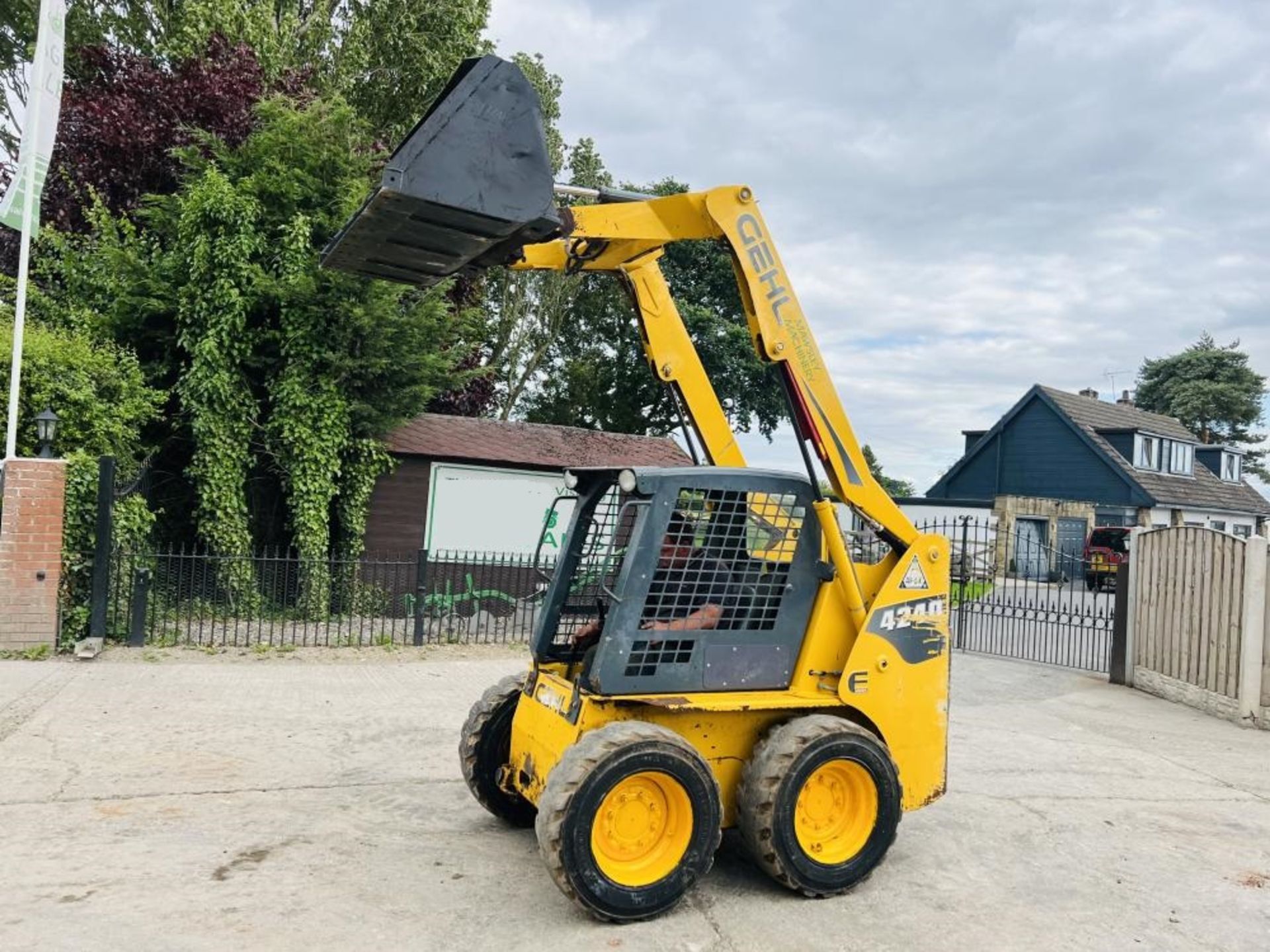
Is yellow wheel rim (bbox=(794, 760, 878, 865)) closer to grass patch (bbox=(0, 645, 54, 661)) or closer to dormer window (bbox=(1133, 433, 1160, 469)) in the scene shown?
grass patch (bbox=(0, 645, 54, 661))

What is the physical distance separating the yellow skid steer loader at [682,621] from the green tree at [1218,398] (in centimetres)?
5110

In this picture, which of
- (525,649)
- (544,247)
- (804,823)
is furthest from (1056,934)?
(525,649)

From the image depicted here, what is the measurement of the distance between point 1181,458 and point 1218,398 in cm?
1597

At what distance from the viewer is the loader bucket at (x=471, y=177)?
3777 mm

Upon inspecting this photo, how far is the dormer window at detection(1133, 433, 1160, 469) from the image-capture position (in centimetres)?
3244

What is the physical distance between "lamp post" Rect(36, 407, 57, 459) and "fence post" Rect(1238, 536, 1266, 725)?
11615mm

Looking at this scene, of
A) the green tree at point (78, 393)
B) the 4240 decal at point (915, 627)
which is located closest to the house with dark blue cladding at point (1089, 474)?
the green tree at point (78, 393)

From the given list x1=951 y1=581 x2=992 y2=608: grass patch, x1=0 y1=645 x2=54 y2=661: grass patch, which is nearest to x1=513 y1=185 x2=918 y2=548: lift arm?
x1=0 y1=645 x2=54 y2=661: grass patch

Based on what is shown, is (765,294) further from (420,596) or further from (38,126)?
A: (38,126)

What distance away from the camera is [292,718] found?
7.45 metres

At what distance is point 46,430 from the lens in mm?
9031

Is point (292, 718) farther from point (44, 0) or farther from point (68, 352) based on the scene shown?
point (44, 0)

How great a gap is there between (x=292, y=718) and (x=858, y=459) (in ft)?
17.0

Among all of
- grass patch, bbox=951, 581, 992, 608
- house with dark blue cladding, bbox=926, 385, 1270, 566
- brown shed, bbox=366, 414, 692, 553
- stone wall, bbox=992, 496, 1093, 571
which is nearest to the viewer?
brown shed, bbox=366, 414, 692, 553
